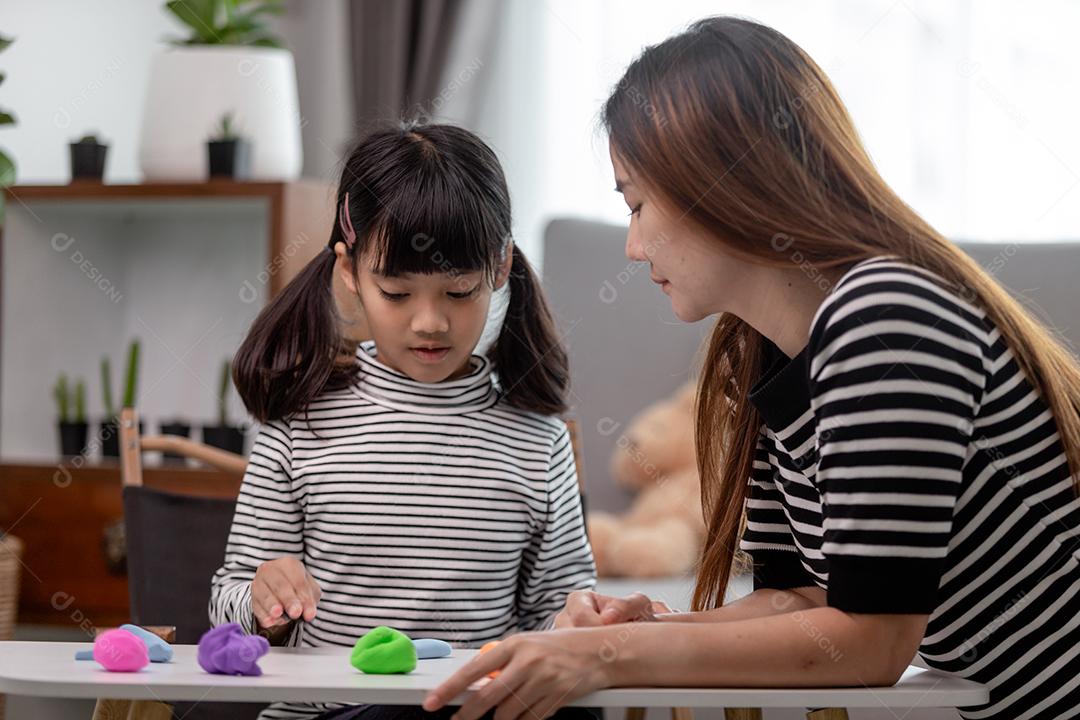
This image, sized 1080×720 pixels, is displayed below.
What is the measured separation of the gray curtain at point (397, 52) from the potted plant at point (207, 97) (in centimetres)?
56

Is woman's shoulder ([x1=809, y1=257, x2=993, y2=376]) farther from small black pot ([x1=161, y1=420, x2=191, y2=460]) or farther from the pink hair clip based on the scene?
small black pot ([x1=161, y1=420, x2=191, y2=460])

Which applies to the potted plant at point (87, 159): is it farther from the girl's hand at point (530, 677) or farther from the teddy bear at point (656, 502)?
the girl's hand at point (530, 677)

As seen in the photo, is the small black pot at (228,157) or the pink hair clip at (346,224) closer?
the pink hair clip at (346,224)

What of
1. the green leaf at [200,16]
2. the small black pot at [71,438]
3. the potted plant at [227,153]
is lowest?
the small black pot at [71,438]

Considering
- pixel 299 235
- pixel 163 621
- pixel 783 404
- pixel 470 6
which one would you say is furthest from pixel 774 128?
pixel 470 6

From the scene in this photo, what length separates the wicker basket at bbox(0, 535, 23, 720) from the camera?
216 cm

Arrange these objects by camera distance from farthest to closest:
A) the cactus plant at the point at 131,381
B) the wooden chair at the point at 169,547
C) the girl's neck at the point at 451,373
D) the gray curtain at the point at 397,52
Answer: the gray curtain at the point at 397,52
the cactus plant at the point at 131,381
the wooden chair at the point at 169,547
the girl's neck at the point at 451,373

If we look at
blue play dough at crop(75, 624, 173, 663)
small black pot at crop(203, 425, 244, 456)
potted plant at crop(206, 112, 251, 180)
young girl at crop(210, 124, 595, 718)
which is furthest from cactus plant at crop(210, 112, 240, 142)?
blue play dough at crop(75, 624, 173, 663)

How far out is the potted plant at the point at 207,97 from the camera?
2482 millimetres

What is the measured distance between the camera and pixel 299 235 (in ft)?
7.95

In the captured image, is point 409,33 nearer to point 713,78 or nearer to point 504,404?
point 504,404

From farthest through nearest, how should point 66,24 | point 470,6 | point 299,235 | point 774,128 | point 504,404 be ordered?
point 470,6 → point 66,24 → point 299,235 → point 504,404 → point 774,128

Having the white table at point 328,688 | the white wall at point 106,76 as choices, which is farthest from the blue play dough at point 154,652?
the white wall at point 106,76

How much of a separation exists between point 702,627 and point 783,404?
253 mm
